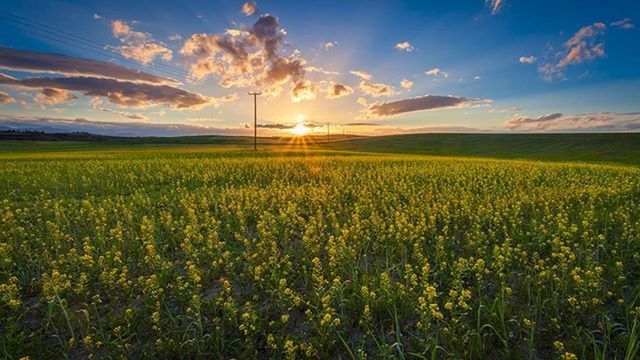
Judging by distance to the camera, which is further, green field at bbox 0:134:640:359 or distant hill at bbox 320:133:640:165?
distant hill at bbox 320:133:640:165

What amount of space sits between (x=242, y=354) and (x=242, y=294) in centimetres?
146

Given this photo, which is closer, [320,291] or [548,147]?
[320,291]

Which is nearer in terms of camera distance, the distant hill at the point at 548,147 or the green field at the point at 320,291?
the green field at the point at 320,291

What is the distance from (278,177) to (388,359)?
15.9 metres

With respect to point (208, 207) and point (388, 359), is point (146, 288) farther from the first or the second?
point (208, 207)

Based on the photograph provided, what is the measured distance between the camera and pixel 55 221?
10.2 metres

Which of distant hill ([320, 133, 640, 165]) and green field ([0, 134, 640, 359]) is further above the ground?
distant hill ([320, 133, 640, 165])

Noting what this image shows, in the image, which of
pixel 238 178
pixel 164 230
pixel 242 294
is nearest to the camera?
pixel 242 294

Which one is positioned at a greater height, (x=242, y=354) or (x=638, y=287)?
(x=638, y=287)

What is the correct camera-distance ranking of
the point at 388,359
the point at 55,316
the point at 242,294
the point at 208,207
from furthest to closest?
the point at 208,207 < the point at 242,294 < the point at 55,316 < the point at 388,359

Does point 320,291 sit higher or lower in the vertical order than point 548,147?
lower

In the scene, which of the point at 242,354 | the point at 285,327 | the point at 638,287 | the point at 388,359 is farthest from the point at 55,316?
the point at 638,287

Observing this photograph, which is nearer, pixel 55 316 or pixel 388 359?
pixel 388 359

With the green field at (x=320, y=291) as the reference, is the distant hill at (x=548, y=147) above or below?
above
